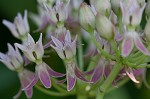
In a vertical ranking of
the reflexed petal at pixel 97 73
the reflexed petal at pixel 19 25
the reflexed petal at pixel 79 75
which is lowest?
the reflexed petal at pixel 97 73

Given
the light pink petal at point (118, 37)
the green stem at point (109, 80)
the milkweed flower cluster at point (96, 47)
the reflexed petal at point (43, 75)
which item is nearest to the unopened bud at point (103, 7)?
the milkweed flower cluster at point (96, 47)

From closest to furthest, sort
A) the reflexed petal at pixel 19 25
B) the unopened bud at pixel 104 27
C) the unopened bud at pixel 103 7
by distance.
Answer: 1. the unopened bud at pixel 104 27
2. the unopened bud at pixel 103 7
3. the reflexed petal at pixel 19 25

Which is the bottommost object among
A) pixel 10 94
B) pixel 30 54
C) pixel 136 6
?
pixel 10 94

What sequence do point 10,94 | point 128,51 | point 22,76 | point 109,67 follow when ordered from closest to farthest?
point 128,51 < point 109,67 < point 22,76 < point 10,94

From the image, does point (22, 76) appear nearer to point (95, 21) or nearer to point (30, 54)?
point (30, 54)

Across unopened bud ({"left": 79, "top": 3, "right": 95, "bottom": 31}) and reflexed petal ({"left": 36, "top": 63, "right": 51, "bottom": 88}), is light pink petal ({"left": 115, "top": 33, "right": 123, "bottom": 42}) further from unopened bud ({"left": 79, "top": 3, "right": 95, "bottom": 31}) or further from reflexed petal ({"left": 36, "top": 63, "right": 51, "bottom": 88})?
reflexed petal ({"left": 36, "top": 63, "right": 51, "bottom": 88})

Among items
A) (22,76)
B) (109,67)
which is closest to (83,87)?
(109,67)

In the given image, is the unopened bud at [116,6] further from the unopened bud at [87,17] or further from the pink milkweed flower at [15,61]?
the pink milkweed flower at [15,61]
